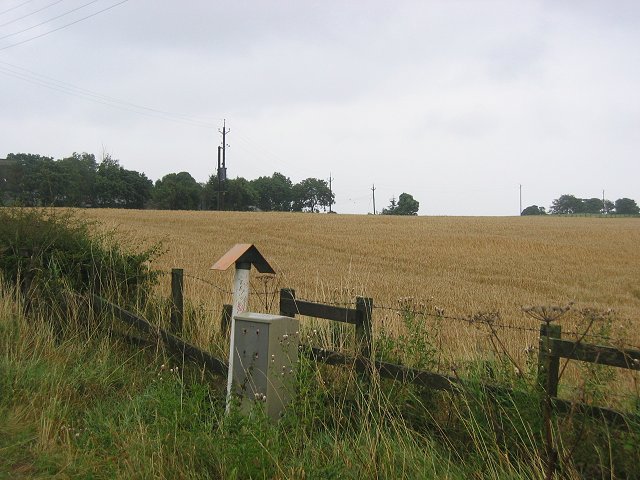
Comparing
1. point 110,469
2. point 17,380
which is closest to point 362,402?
point 110,469

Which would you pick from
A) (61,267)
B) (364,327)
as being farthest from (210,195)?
(364,327)

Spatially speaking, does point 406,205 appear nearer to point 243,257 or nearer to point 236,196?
point 236,196

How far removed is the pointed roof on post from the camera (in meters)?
5.25

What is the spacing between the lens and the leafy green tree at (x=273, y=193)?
121125 millimetres

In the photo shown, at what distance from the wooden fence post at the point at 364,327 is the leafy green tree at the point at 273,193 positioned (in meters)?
113

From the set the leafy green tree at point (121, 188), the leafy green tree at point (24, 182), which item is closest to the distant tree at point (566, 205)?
the leafy green tree at point (121, 188)

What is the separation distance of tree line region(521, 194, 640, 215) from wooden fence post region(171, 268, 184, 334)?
12417cm

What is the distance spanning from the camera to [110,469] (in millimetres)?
4215

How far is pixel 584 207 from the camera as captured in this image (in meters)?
134

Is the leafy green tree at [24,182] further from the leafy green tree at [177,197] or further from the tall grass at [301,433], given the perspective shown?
the leafy green tree at [177,197]

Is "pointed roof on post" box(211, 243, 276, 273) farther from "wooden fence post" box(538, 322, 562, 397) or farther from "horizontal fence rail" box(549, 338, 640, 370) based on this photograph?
"horizontal fence rail" box(549, 338, 640, 370)

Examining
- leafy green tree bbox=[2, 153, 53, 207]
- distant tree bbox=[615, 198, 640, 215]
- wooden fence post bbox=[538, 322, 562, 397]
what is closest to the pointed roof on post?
wooden fence post bbox=[538, 322, 562, 397]

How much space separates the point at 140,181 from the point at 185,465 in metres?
90.6

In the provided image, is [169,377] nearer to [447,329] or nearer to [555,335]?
[555,335]
